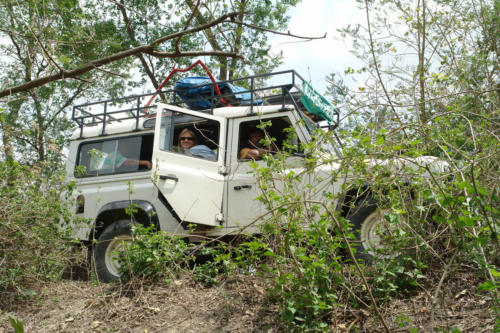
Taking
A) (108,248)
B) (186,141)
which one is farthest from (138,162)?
(108,248)

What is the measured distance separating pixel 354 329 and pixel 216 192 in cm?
242

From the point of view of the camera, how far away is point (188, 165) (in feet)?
17.5

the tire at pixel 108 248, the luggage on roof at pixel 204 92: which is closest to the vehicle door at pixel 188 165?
the luggage on roof at pixel 204 92

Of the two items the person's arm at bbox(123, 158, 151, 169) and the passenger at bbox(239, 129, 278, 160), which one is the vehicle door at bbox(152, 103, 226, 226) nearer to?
the passenger at bbox(239, 129, 278, 160)

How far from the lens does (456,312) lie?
335 centimetres

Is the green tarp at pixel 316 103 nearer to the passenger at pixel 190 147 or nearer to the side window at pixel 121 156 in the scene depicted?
the passenger at pixel 190 147

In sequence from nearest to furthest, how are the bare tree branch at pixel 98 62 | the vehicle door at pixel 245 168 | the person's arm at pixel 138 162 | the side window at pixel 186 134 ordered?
the bare tree branch at pixel 98 62, the vehicle door at pixel 245 168, the side window at pixel 186 134, the person's arm at pixel 138 162

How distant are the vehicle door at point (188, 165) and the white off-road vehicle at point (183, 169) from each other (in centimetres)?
1

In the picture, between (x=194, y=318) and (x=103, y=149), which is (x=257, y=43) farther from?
(x=194, y=318)

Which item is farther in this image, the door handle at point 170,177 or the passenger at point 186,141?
the passenger at point 186,141

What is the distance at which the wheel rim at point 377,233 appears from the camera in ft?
12.1

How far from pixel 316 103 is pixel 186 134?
1672 mm

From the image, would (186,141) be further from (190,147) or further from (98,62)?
(98,62)

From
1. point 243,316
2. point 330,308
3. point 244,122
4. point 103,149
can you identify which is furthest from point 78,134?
point 330,308
